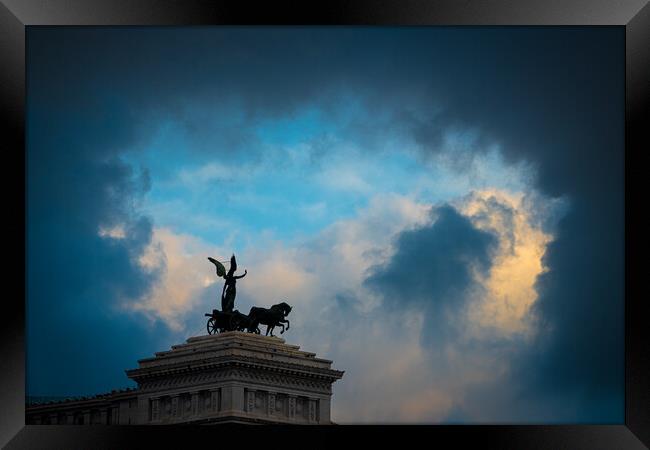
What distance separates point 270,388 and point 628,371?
142ft

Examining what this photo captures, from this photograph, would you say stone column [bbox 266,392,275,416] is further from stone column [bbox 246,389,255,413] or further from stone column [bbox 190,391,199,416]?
stone column [bbox 190,391,199,416]

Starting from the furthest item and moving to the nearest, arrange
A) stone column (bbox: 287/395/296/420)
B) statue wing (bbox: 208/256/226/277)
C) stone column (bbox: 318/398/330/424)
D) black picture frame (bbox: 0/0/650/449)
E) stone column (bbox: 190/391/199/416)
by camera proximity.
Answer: stone column (bbox: 318/398/330/424), stone column (bbox: 287/395/296/420), stone column (bbox: 190/391/199/416), statue wing (bbox: 208/256/226/277), black picture frame (bbox: 0/0/650/449)

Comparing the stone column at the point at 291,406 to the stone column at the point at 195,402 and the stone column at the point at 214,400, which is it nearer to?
the stone column at the point at 214,400

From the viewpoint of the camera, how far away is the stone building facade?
8419 centimetres

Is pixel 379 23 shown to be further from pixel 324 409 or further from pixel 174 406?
pixel 324 409

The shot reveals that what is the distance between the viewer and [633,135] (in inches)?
1722

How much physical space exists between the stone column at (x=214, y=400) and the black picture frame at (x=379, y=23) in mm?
40217

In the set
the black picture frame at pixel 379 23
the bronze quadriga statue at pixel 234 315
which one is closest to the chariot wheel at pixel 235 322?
the bronze quadriga statue at pixel 234 315

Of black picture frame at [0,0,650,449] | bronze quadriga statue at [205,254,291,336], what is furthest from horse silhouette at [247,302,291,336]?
black picture frame at [0,0,650,449]

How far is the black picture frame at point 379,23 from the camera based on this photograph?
1708 inches

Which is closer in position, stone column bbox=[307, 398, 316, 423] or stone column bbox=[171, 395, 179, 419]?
stone column bbox=[171, 395, 179, 419]

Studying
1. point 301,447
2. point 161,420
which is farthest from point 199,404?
point 301,447

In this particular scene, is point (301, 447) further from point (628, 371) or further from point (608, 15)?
point (608, 15)

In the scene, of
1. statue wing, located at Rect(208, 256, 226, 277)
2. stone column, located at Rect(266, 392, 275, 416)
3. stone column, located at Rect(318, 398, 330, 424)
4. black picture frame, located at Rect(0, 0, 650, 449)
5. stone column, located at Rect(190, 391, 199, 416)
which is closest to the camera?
black picture frame, located at Rect(0, 0, 650, 449)
